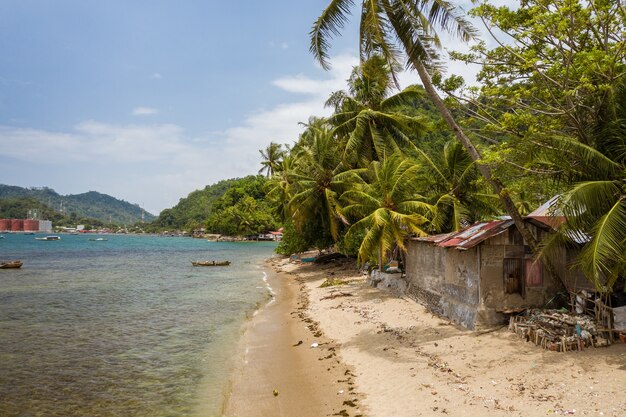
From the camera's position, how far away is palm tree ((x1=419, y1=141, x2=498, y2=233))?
20938mm

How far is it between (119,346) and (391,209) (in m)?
12.1

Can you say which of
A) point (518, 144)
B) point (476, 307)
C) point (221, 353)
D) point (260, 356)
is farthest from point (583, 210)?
point (221, 353)

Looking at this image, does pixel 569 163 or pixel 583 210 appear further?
pixel 569 163

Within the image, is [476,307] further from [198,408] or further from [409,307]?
[198,408]

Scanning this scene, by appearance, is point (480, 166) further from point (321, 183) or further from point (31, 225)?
point (31, 225)

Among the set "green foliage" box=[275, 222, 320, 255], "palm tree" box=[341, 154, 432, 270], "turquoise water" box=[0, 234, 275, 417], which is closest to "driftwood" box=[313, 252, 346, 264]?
"green foliage" box=[275, 222, 320, 255]

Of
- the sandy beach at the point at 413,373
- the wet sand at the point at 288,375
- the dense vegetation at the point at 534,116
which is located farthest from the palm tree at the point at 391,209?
the wet sand at the point at 288,375

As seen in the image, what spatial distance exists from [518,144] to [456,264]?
13.8ft

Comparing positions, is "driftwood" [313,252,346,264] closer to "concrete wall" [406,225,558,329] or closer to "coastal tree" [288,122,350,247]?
"coastal tree" [288,122,350,247]

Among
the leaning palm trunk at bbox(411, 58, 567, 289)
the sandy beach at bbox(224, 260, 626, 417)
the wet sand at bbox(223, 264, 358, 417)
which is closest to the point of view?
the sandy beach at bbox(224, 260, 626, 417)

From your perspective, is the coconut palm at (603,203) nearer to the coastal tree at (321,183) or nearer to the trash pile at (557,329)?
the trash pile at (557,329)

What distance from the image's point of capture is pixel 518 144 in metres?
11.2

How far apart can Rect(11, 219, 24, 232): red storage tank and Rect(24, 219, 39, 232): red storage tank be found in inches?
85.1

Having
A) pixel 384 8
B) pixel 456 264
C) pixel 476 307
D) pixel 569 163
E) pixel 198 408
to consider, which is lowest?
pixel 198 408
